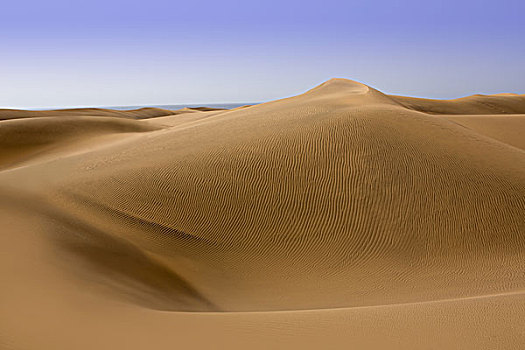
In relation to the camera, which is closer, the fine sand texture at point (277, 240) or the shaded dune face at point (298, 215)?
the fine sand texture at point (277, 240)

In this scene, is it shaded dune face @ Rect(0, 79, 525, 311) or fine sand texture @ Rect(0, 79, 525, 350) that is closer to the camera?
fine sand texture @ Rect(0, 79, 525, 350)

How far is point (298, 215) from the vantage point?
9.62 metres

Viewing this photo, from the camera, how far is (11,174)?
12.1m

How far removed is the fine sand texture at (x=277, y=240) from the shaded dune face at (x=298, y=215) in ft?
0.14

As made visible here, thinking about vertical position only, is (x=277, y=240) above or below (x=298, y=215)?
below

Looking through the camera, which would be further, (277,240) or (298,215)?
(298,215)

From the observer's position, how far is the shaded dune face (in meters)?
6.84

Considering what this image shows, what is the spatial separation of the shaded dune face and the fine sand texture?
0.04 meters

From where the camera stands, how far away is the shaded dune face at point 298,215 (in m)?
6.84

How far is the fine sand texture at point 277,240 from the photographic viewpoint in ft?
13.0

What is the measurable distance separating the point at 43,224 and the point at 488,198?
9.02m

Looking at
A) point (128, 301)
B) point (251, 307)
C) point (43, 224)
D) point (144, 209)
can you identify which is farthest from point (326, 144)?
point (128, 301)

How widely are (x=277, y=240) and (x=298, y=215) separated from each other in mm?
946

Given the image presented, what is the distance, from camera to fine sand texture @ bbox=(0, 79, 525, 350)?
397 centimetres
